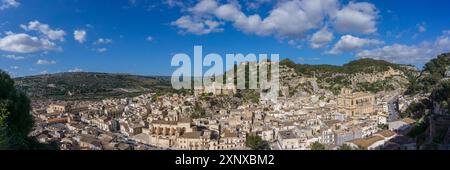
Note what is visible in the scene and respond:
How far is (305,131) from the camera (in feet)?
55.5

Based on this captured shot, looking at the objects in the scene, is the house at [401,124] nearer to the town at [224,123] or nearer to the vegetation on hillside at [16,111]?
the town at [224,123]

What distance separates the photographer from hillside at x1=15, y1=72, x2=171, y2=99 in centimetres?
4430

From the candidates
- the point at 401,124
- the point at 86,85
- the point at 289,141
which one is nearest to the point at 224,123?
the point at 289,141

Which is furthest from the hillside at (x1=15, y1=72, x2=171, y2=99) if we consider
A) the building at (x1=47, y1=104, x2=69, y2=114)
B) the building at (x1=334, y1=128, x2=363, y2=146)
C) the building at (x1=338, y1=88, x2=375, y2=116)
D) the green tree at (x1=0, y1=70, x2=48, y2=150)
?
the green tree at (x1=0, y1=70, x2=48, y2=150)

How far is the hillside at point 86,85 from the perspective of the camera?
1744 inches

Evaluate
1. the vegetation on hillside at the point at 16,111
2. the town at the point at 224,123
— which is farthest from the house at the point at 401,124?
the vegetation on hillside at the point at 16,111

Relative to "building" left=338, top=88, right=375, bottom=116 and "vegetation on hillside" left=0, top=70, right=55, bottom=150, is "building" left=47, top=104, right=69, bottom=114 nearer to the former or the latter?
"building" left=338, top=88, right=375, bottom=116

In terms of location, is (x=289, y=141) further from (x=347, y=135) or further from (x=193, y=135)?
(x=193, y=135)

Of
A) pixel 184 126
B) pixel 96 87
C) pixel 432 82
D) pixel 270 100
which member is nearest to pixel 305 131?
pixel 184 126

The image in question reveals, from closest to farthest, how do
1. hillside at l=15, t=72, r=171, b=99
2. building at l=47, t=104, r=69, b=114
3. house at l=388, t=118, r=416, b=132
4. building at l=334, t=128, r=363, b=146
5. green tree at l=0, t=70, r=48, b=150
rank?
green tree at l=0, t=70, r=48, b=150, building at l=334, t=128, r=363, b=146, house at l=388, t=118, r=416, b=132, building at l=47, t=104, r=69, b=114, hillside at l=15, t=72, r=171, b=99

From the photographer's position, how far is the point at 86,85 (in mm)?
50125

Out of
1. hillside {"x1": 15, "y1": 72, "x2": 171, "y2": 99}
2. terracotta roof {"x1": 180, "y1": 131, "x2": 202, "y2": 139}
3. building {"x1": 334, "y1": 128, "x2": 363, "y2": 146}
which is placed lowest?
terracotta roof {"x1": 180, "y1": 131, "x2": 202, "y2": 139}

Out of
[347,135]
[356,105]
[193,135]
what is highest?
[356,105]
